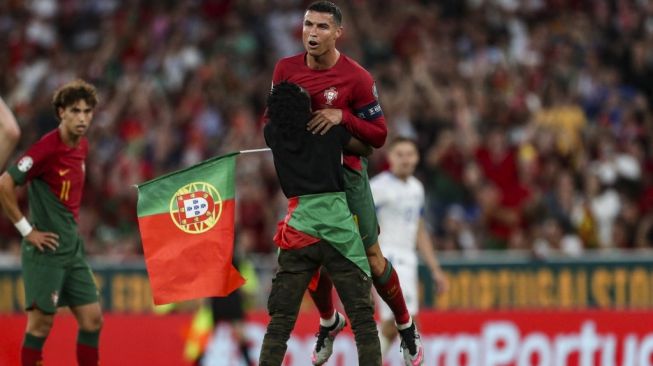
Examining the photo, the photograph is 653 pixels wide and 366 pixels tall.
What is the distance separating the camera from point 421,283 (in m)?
18.8

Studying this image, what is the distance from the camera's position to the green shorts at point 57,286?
38.4 ft

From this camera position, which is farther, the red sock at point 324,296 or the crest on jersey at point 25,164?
the crest on jersey at point 25,164

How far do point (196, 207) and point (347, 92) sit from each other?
147 cm

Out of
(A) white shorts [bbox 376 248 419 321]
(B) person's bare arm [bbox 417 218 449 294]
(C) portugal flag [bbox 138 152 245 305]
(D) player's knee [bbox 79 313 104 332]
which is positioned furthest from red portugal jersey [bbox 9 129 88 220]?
(B) person's bare arm [bbox 417 218 449 294]

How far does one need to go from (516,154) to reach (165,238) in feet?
32.5

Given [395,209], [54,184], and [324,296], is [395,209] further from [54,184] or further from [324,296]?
[54,184]

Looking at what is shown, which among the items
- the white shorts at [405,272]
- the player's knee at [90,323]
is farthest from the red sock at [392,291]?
the white shorts at [405,272]

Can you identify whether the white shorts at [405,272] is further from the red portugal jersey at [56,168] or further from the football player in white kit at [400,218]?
the red portugal jersey at [56,168]

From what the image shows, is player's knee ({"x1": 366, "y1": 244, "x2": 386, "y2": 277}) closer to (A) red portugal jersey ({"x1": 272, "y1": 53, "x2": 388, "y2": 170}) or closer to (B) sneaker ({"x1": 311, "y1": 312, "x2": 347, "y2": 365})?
(B) sneaker ({"x1": 311, "y1": 312, "x2": 347, "y2": 365})

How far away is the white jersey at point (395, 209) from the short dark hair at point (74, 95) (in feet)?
12.7

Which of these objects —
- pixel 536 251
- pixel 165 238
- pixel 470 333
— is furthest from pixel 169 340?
pixel 165 238

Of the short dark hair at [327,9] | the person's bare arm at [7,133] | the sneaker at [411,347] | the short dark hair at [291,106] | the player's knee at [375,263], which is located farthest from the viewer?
the sneaker at [411,347]

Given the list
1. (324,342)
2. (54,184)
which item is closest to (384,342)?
(324,342)

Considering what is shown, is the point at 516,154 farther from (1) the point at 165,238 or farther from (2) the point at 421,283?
(1) the point at 165,238
